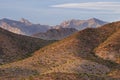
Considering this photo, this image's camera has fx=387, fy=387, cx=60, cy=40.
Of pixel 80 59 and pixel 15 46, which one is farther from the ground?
pixel 15 46

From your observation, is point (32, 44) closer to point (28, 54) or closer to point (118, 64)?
point (28, 54)

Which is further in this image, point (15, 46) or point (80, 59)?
point (15, 46)

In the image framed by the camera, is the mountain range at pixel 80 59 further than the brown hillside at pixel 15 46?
No

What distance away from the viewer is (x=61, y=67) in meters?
85.9

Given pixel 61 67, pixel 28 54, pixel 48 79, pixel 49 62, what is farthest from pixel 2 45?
pixel 48 79

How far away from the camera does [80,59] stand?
92.6m

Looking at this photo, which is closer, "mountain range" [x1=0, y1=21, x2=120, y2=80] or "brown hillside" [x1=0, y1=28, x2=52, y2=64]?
"mountain range" [x1=0, y1=21, x2=120, y2=80]

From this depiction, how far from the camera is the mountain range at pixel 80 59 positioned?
271ft

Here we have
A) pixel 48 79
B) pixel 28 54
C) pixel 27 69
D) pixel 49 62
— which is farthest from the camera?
pixel 28 54

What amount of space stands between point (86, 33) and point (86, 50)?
1592 cm

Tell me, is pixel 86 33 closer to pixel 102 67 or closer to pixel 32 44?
pixel 32 44

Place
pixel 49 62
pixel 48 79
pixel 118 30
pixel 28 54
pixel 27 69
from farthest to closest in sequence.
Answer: pixel 118 30, pixel 28 54, pixel 49 62, pixel 27 69, pixel 48 79

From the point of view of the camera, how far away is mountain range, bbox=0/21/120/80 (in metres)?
82.5

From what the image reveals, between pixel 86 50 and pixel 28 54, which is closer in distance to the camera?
pixel 86 50
